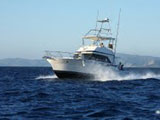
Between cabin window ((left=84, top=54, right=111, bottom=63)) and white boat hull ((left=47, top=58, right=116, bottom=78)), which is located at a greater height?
cabin window ((left=84, top=54, right=111, bottom=63))

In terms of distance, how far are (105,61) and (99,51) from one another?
1.66 meters

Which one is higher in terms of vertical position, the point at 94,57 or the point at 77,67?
the point at 94,57

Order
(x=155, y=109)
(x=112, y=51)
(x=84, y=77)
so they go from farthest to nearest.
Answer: (x=112, y=51)
(x=84, y=77)
(x=155, y=109)

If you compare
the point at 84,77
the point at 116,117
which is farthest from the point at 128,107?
the point at 84,77

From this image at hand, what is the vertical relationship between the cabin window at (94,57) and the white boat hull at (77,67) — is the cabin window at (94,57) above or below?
above

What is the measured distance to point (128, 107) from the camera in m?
20.6

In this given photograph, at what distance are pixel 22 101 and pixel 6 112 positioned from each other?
4657mm

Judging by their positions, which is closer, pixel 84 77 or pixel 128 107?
pixel 128 107

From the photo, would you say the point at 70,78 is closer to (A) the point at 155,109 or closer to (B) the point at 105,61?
(B) the point at 105,61

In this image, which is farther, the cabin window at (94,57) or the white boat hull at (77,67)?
the cabin window at (94,57)

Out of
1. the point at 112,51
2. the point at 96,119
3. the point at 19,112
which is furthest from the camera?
the point at 112,51

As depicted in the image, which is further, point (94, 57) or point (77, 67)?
point (94, 57)

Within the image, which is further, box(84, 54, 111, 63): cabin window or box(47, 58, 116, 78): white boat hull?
box(84, 54, 111, 63): cabin window

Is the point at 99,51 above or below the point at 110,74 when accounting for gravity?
above
